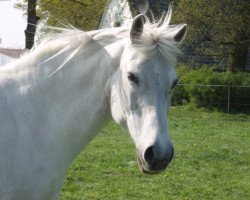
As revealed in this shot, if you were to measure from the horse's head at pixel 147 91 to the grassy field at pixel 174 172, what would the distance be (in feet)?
10.9

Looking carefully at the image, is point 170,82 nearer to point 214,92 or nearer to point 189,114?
point 189,114

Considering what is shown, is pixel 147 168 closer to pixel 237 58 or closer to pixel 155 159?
pixel 155 159

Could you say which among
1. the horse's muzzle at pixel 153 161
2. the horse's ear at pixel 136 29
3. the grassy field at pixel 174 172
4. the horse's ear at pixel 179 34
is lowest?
the grassy field at pixel 174 172

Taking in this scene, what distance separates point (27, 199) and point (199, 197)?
12.9ft

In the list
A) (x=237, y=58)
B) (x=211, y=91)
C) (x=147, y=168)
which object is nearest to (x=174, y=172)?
(x=147, y=168)

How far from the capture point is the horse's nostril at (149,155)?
102 inches

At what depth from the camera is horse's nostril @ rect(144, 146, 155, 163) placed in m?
2.60

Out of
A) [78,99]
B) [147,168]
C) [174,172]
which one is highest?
[78,99]

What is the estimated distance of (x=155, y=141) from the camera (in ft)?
8.47

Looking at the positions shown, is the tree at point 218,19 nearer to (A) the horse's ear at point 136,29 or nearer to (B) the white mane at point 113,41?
(B) the white mane at point 113,41

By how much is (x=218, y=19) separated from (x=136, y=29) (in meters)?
17.7

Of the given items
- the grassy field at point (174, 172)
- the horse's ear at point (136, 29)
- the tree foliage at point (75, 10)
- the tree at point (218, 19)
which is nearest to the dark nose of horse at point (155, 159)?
the horse's ear at point (136, 29)

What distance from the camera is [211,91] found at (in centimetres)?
1714

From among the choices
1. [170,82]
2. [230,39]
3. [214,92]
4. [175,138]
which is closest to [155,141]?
[170,82]
